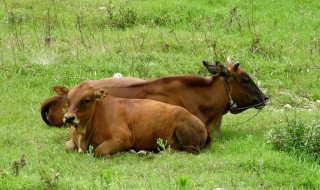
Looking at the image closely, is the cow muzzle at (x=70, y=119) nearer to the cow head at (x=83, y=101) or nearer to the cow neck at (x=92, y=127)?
the cow head at (x=83, y=101)

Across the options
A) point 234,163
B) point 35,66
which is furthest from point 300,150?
point 35,66

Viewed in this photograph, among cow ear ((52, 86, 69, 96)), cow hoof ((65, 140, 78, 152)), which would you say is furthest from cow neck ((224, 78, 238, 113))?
cow hoof ((65, 140, 78, 152))

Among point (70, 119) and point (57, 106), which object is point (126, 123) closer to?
point (70, 119)

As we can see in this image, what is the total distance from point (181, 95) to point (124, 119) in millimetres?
1462

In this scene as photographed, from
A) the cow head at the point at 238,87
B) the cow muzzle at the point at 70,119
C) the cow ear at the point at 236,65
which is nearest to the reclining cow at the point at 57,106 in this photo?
the cow head at the point at 238,87

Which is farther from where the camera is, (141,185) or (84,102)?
(84,102)

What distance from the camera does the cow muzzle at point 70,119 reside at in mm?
12531

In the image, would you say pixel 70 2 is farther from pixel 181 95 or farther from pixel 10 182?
pixel 10 182

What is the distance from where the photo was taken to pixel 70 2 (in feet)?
71.7

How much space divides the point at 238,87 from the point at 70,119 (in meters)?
3.41

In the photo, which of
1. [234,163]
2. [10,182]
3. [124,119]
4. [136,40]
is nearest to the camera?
[10,182]

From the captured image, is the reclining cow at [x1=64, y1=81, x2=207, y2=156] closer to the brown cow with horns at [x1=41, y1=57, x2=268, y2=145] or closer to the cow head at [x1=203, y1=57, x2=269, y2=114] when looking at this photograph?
the brown cow with horns at [x1=41, y1=57, x2=268, y2=145]

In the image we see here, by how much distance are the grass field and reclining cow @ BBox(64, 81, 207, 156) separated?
0.27 metres

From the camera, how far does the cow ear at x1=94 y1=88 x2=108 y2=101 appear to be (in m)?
13.0
